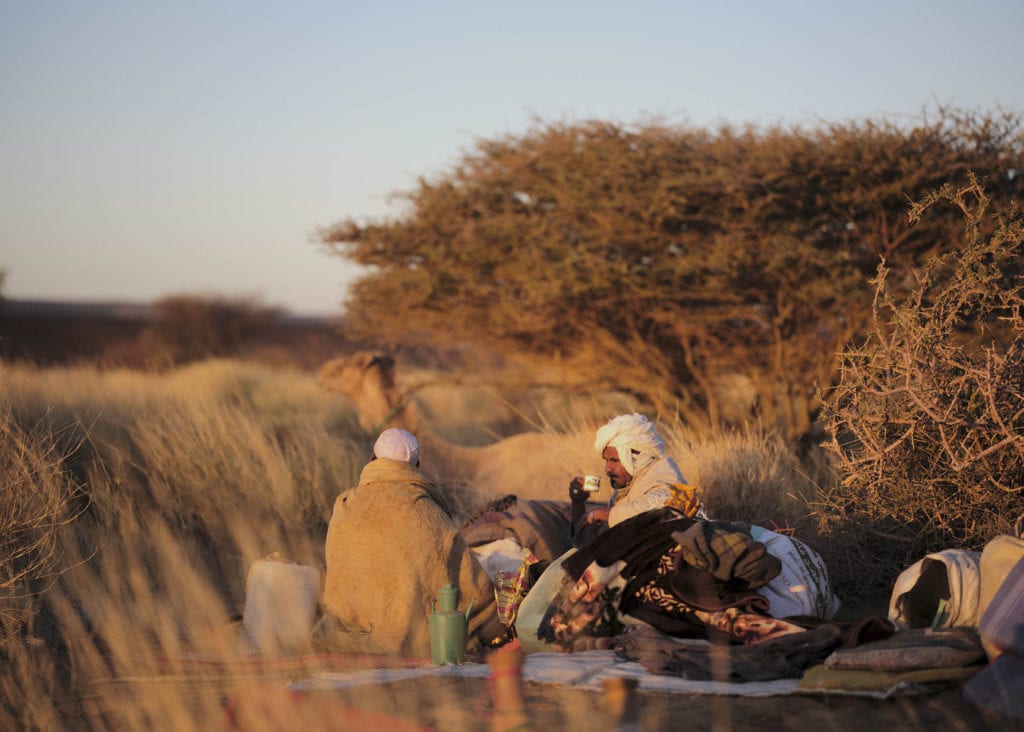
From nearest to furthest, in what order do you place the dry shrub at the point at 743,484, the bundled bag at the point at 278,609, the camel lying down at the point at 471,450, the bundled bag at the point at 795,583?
the bundled bag at the point at 795,583
the bundled bag at the point at 278,609
the dry shrub at the point at 743,484
the camel lying down at the point at 471,450

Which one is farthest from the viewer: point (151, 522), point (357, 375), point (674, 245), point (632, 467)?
point (674, 245)

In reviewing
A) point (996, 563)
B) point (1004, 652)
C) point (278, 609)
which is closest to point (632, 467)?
point (278, 609)

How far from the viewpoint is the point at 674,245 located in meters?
12.9

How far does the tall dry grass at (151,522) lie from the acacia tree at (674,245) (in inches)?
53.9

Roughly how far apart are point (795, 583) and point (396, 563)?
207 centimetres

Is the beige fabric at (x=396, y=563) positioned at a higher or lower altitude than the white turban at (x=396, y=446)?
lower

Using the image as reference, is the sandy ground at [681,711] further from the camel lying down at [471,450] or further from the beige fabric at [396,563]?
the camel lying down at [471,450]

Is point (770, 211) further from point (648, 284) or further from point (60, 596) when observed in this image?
point (60, 596)

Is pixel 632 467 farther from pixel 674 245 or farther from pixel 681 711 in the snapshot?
pixel 674 245

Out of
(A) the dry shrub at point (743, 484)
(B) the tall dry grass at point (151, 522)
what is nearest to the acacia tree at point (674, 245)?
(B) the tall dry grass at point (151, 522)

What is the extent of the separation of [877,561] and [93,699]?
4.45 meters

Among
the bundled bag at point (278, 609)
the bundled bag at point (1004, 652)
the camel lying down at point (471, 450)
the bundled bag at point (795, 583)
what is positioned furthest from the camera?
the camel lying down at point (471, 450)

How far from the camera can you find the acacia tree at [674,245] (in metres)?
12.2

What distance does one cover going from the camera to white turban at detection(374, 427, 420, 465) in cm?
656
